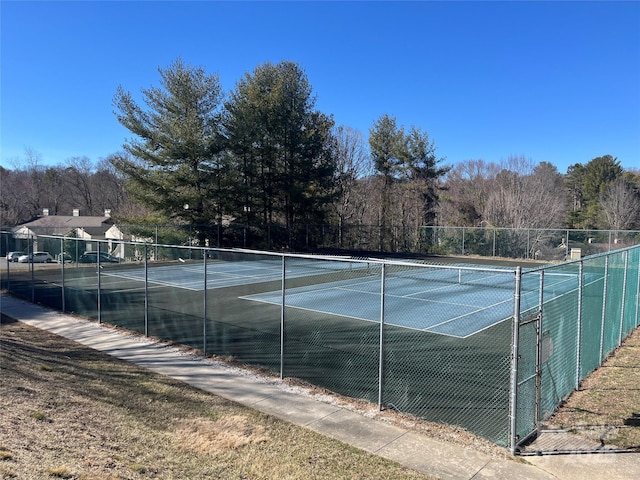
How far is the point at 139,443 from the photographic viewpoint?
15.8ft

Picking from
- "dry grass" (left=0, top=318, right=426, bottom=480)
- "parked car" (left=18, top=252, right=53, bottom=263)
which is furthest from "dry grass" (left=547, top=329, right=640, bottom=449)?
"parked car" (left=18, top=252, right=53, bottom=263)

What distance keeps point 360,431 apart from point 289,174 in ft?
111

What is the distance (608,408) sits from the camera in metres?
6.18

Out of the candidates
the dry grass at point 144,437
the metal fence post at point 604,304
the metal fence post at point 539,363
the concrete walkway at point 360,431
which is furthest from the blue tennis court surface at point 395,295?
the dry grass at point 144,437

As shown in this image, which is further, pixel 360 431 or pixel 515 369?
pixel 360 431

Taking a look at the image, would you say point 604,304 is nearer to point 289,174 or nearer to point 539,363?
point 539,363

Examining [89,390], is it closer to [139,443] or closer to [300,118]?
[139,443]

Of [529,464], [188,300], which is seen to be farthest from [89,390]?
[188,300]

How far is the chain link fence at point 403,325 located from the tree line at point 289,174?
12127 mm

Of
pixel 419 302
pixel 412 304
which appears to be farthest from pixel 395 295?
pixel 412 304

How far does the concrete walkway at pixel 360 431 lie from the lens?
4535 mm

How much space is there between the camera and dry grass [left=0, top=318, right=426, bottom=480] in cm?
413

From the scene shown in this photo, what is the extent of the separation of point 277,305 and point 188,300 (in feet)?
11.4

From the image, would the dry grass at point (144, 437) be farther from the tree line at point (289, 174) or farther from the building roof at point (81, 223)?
the building roof at point (81, 223)
